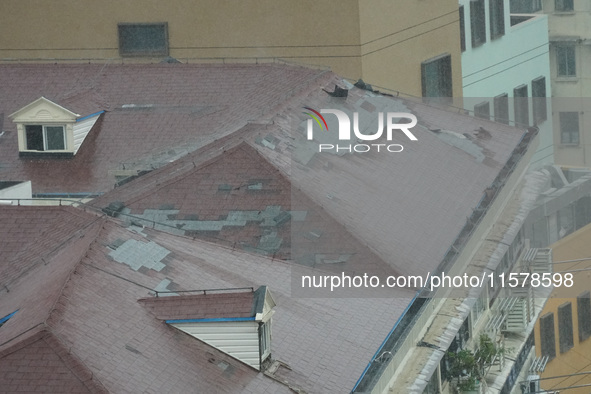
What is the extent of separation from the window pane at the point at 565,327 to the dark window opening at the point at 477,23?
1299cm

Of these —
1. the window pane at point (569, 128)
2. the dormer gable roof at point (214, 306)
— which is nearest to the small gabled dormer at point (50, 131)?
the dormer gable roof at point (214, 306)

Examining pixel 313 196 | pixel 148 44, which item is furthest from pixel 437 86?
pixel 313 196

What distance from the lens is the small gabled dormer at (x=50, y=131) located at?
5416 centimetres

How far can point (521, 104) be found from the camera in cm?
8338

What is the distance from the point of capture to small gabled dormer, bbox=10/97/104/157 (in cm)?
5416

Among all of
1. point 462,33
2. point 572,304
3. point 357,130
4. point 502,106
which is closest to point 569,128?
point 502,106

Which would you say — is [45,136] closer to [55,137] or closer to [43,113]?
[55,137]

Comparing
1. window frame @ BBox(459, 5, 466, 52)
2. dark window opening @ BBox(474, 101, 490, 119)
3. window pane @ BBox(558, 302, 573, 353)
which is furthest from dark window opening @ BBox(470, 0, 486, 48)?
window pane @ BBox(558, 302, 573, 353)

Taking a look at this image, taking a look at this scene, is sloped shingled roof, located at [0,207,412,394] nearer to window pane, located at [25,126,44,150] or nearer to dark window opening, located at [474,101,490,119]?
window pane, located at [25,126,44,150]

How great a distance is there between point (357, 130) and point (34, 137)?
10.1 metres

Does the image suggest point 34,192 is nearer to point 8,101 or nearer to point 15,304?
point 8,101

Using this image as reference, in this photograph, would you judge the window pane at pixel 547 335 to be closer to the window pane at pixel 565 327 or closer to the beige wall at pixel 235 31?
the window pane at pixel 565 327

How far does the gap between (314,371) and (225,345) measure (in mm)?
2083

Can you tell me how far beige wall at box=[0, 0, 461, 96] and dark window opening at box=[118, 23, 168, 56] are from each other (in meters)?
0.24
